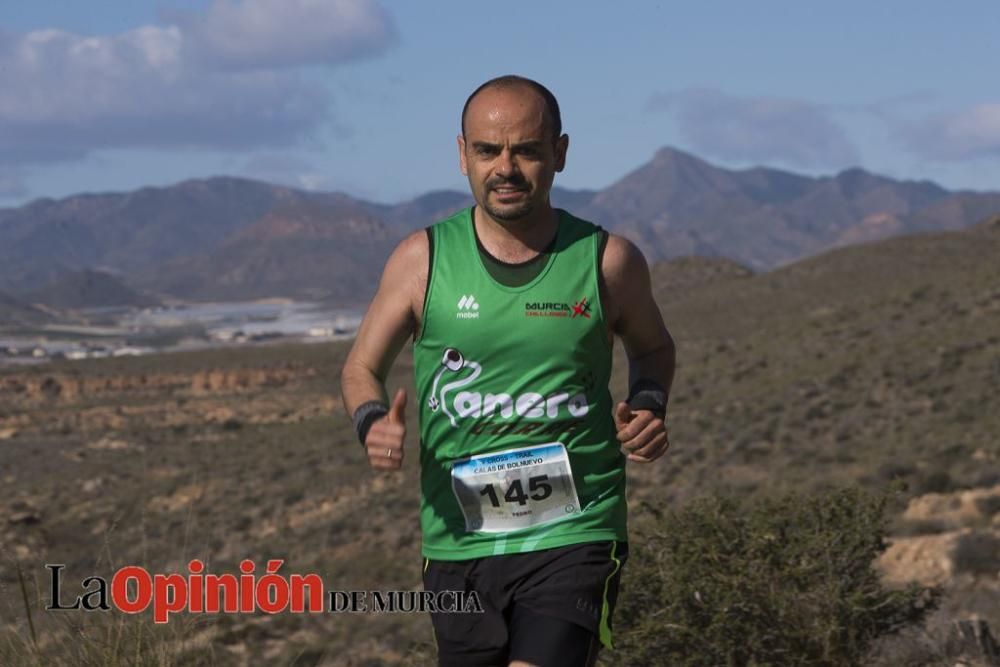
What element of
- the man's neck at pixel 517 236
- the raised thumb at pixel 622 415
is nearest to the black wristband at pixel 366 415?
the man's neck at pixel 517 236

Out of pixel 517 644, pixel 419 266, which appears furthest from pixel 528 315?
pixel 517 644

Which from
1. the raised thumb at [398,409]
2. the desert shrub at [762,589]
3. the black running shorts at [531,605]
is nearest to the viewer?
the raised thumb at [398,409]

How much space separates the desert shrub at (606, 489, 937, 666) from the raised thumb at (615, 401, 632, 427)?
7.02ft

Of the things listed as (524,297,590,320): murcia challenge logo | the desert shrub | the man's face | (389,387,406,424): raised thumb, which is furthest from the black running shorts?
the desert shrub

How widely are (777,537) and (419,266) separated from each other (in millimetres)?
3471

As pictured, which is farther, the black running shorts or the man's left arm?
the man's left arm

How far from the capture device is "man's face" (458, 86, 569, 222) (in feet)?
13.3

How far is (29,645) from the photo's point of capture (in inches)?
180

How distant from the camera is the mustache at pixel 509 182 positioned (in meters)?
4.04

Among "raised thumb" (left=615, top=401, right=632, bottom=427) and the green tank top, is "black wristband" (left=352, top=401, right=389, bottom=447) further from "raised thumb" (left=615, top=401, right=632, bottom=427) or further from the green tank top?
"raised thumb" (left=615, top=401, right=632, bottom=427)

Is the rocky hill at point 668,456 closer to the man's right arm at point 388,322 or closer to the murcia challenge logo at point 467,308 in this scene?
the man's right arm at point 388,322

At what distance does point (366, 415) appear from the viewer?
3994mm

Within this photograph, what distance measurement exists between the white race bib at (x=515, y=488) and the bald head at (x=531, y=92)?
3.17 ft

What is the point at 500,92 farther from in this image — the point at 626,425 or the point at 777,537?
the point at 777,537
